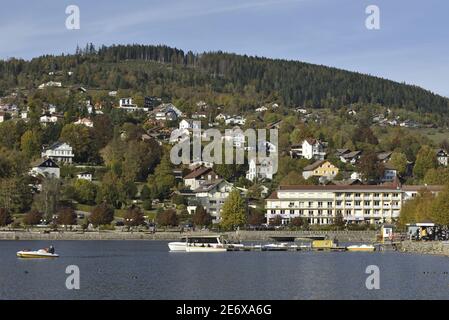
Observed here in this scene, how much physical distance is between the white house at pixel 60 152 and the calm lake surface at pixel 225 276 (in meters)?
74.5

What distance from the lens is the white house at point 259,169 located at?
146 m

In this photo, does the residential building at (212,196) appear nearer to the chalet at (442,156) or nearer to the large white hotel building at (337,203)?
the large white hotel building at (337,203)

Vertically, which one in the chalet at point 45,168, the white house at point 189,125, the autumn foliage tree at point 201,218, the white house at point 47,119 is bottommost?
the autumn foliage tree at point 201,218

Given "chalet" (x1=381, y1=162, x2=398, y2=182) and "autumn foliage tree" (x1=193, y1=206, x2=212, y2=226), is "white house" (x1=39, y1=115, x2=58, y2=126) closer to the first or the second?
"chalet" (x1=381, y1=162, x2=398, y2=182)

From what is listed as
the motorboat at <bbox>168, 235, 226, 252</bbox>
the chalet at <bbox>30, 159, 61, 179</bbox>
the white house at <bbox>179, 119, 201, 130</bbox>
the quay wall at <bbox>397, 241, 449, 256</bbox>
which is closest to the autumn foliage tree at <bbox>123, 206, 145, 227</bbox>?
the motorboat at <bbox>168, 235, 226, 252</bbox>

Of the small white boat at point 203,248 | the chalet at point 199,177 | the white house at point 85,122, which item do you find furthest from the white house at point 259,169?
the small white boat at point 203,248

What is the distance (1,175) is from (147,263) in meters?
68.9

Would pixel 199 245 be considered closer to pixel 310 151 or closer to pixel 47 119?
pixel 310 151

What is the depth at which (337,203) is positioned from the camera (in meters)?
126

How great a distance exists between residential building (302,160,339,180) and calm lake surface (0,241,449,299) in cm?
6940

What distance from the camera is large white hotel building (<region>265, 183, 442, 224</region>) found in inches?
4892

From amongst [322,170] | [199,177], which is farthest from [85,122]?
[322,170]

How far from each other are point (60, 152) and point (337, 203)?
49.0 metres
